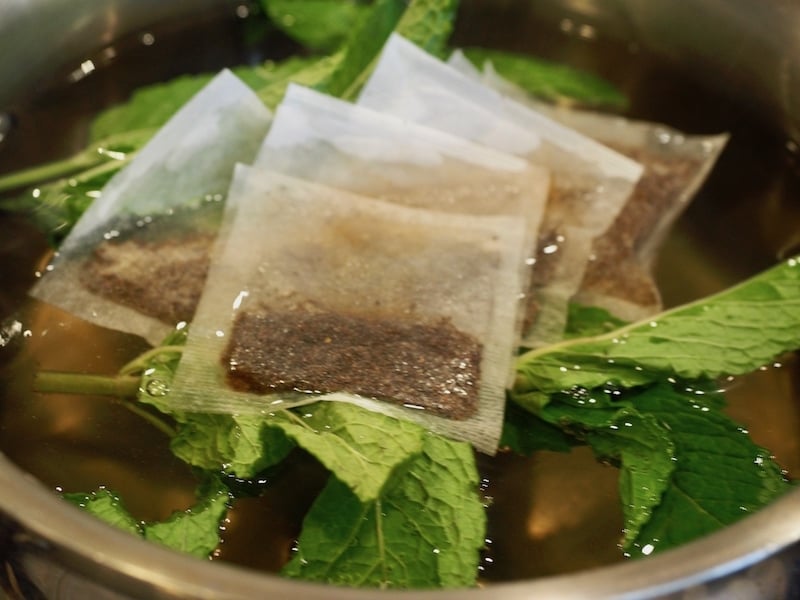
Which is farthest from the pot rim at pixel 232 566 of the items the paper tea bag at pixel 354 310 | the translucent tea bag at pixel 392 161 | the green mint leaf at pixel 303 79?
the green mint leaf at pixel 303 79

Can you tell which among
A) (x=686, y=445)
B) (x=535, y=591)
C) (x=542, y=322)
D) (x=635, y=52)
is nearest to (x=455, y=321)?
(x=542, y=322)

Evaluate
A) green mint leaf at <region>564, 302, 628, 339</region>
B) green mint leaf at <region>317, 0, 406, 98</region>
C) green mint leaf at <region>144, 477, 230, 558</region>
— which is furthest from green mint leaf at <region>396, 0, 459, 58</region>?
green mint leaf at <region>144, 477, 230, 558</region>

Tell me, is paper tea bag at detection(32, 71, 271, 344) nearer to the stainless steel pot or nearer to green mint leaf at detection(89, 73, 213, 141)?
green mint leaf at detection(89, 73, 213, 141)

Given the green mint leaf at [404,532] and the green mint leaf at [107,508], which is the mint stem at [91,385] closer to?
the green mint leaf at [107,508]

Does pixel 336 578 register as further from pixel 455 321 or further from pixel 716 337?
pixel 716 337

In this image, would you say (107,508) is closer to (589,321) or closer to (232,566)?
(232,566)

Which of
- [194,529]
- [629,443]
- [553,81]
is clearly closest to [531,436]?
[629,443]
